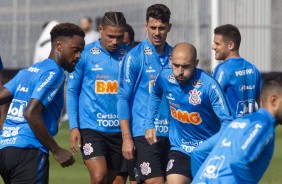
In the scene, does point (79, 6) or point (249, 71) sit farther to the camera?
point (79, 6)

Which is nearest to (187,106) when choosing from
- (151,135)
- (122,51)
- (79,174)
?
(151,135)

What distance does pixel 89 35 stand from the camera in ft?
69.8

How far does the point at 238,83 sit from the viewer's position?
10.8 m

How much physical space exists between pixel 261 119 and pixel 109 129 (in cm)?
440

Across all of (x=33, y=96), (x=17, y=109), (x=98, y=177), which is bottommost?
(x=98, y=177)

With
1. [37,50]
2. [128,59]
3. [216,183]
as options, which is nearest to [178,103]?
[128,59]

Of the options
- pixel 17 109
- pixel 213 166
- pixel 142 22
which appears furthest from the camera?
pixel 142 22

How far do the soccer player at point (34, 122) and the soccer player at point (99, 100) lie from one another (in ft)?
7.21

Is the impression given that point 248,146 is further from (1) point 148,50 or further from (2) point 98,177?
(2) point 98,177

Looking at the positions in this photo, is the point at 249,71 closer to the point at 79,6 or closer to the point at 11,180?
the point at 11,180

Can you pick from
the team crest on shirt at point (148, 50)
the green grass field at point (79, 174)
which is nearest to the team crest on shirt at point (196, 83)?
the team crest on shirt at point (148, 50)

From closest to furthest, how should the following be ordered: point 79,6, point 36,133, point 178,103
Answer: point 36,133
point 178,103
point 79,6

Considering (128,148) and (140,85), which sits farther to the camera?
(140,85)

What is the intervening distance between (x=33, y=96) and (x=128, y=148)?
2.24 metres
